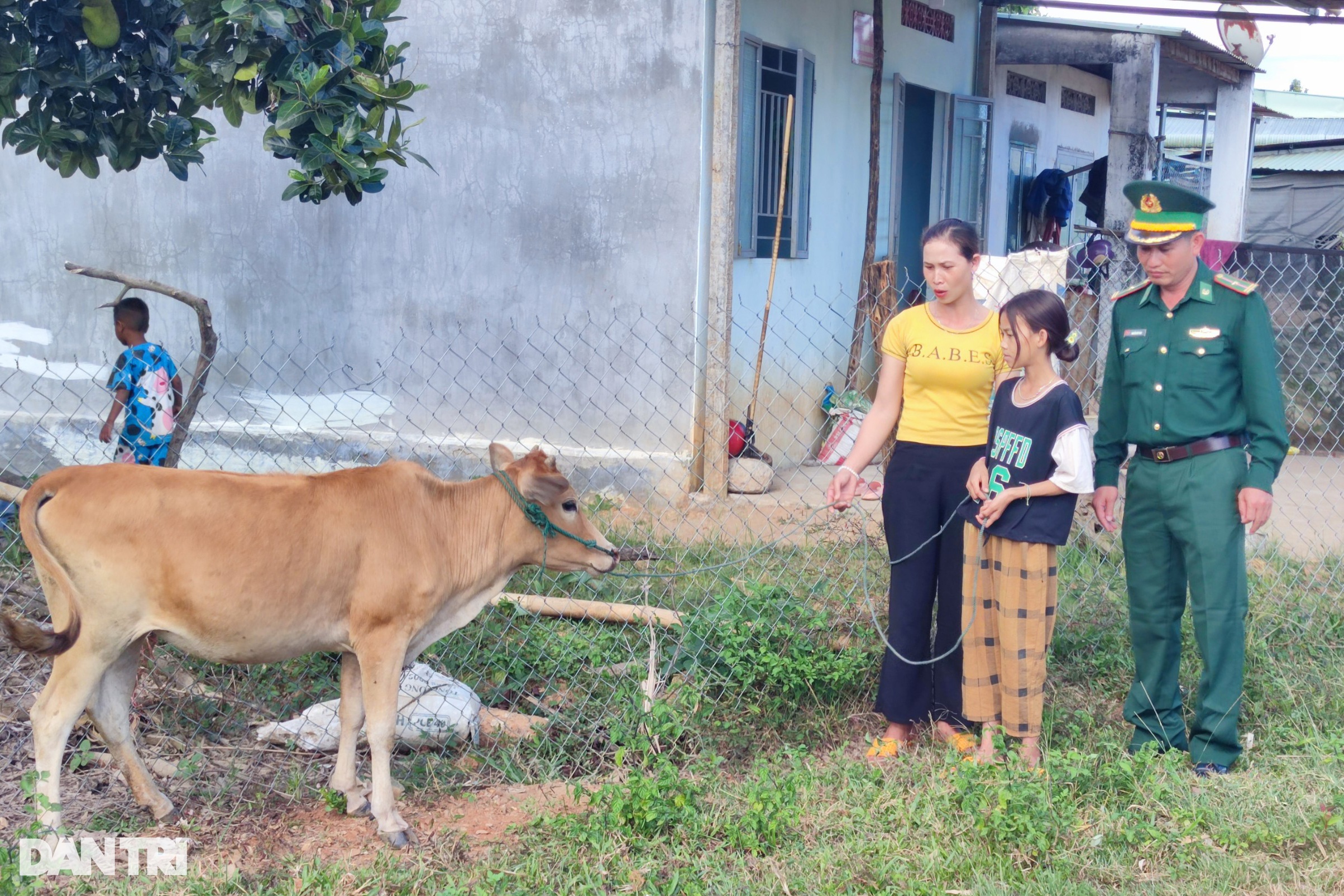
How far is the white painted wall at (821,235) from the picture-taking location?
8.58m

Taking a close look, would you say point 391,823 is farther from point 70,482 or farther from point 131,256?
point 131,256

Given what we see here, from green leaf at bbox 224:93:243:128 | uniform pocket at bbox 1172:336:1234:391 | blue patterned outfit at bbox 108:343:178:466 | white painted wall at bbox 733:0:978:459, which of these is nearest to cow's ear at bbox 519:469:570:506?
green leaf at bbox 224:93:243:128

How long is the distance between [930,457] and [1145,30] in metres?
8.37

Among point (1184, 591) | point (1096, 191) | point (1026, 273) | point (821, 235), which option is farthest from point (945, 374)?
point (1096, 191)

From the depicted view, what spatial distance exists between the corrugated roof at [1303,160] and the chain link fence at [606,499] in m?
10.6

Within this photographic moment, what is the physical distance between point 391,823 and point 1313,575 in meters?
4.50

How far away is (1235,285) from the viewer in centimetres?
410

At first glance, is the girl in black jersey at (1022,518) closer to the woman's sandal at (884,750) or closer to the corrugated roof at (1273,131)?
the woman's sandal at (884,750)

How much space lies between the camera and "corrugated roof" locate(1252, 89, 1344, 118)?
911 inches

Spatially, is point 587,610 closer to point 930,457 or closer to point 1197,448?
point 930,457

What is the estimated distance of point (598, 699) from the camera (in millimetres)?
4762

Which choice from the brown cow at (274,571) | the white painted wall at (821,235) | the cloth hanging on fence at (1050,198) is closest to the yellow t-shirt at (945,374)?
the brown cow at (274,571)

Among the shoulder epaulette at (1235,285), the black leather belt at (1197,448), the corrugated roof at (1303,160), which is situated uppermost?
the corrugated roof at (1303,160)

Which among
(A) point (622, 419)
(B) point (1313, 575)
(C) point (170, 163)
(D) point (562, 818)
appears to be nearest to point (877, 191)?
(A) point (622, 419)
